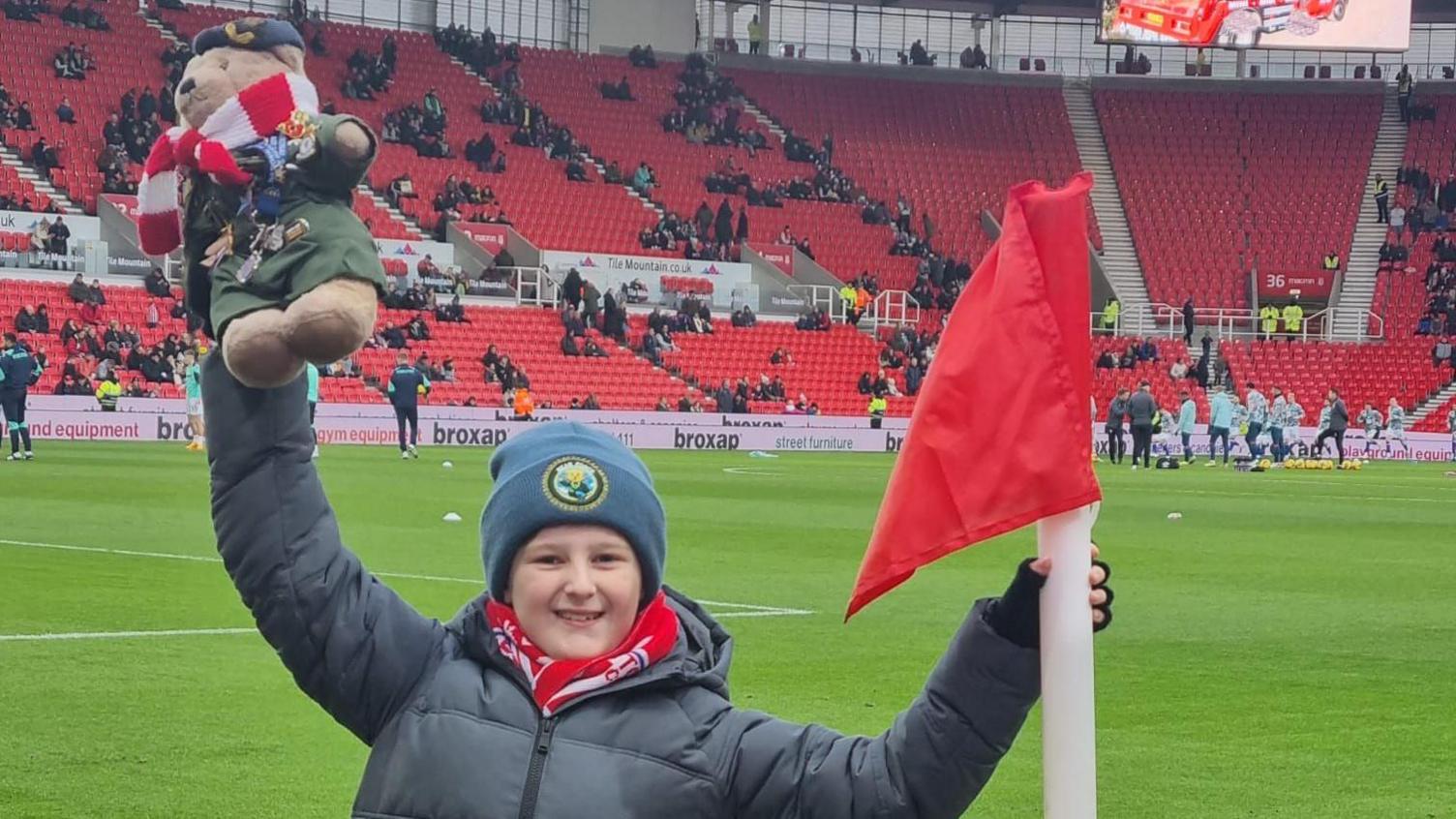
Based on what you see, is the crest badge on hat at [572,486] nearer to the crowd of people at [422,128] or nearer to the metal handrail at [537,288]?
the metal handrail at [537,288]

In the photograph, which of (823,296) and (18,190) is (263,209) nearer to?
(18,190)

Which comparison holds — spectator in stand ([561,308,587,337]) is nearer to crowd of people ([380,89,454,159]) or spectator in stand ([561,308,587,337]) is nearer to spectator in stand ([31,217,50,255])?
crowd of people ([380,89,454,159])

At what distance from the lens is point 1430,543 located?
20.4 m

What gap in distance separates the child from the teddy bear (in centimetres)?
17

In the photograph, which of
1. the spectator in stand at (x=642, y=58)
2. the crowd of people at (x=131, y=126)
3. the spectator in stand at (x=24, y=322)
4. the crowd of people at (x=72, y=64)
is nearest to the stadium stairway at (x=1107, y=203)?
the spectator in stand at (x=642, y=58)

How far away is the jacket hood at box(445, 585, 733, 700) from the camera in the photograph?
3.25 meters

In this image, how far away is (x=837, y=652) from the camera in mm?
11219

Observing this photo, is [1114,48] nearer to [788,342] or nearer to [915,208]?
[915,208]

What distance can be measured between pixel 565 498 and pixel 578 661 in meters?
0.25

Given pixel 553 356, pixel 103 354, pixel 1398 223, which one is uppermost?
pixel 1398 223

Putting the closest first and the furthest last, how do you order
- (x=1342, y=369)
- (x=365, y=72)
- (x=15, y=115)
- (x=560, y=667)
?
(x=560, y=667) < (x=15, y=115) < (x=365, y=72) < (x=1342, y=369)

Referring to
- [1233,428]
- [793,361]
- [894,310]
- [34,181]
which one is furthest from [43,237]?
[1233,428]

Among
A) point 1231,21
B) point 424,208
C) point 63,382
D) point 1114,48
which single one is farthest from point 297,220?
point 1114,48

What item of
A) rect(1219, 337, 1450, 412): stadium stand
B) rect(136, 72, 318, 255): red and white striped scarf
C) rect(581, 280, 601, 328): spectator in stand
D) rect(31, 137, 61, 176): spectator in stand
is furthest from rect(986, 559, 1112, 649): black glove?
rect(1219, 337, 1450, 412): stadium stand
